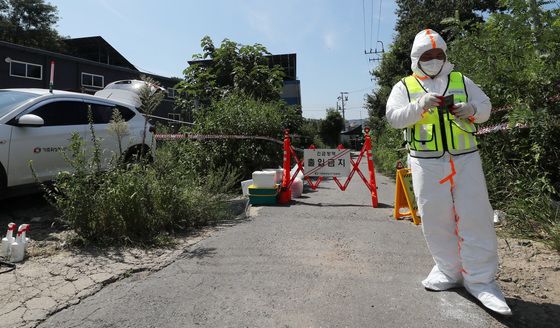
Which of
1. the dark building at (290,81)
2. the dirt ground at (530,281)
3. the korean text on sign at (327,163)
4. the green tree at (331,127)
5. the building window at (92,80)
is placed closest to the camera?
the dirt ground at (530,281)

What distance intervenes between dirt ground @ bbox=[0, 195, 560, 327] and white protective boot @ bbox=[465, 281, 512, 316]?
0.35 feet

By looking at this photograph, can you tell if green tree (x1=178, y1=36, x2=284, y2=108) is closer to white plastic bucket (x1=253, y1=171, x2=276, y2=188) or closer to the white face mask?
white plastic bucket (x1=253, y1=171, x2=276, y2=188)

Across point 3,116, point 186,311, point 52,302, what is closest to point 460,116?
point 186,311

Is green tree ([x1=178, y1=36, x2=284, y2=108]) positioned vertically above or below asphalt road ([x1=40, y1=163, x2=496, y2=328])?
above

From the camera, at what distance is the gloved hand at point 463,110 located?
300 centimetres

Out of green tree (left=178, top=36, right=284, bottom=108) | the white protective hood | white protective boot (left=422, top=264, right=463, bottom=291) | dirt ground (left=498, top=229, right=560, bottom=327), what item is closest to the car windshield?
the white protective hood

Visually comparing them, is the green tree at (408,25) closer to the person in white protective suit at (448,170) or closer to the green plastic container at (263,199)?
the green plastic container at (263,199)

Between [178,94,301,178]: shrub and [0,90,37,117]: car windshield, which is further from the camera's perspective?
[178,94,301,178]: shrub

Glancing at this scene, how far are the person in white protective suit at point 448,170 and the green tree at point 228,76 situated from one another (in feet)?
34.7

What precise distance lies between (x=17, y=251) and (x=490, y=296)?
4.23 metres

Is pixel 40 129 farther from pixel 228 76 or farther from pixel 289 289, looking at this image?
pixel 228 76

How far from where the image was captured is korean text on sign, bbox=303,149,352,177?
25.8 ft

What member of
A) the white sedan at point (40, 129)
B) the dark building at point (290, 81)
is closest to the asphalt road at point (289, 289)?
the white sedan at point (40, 129)

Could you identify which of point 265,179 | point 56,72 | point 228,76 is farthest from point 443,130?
point 56,72
